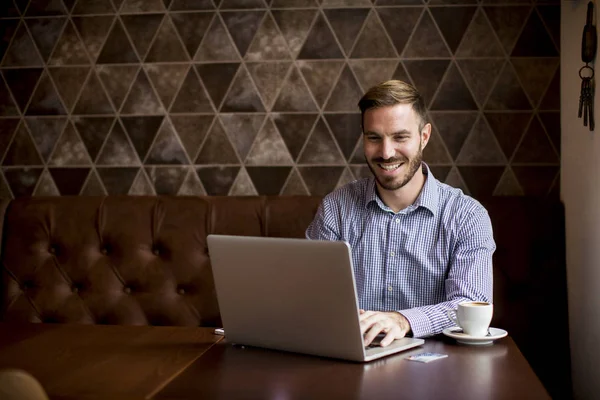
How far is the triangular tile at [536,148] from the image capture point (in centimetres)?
250

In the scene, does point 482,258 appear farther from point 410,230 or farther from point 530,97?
point 530,97

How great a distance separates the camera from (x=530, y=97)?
250 cm

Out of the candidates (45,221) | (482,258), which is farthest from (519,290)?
(45,221)

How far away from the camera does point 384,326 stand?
1568mm

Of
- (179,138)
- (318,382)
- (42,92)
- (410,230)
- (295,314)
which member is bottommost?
(318,382)

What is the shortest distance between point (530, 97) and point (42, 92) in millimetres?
1707

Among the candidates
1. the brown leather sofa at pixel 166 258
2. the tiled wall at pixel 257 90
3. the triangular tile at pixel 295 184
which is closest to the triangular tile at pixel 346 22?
the tiled wall at pixel 257 90

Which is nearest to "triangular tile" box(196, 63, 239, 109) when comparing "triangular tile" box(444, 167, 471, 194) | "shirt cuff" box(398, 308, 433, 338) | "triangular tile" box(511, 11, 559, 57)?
"triangular tile" box(444, 167, 471, 194)

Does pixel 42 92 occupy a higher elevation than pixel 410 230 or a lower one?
higher

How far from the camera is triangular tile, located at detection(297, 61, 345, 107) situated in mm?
2586

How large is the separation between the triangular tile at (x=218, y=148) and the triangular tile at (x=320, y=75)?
0.34 m

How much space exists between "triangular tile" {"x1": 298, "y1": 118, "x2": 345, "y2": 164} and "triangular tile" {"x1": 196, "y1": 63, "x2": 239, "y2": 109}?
1.13 ft

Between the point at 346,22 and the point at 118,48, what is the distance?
81cm

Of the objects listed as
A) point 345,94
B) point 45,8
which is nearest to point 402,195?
point 345,94
